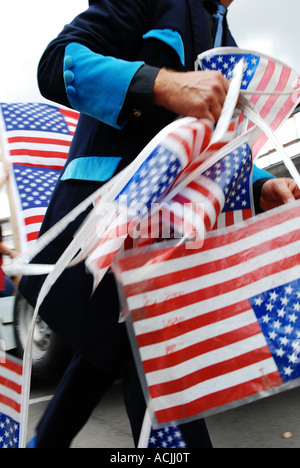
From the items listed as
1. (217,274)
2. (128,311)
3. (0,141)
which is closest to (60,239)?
(128,311)

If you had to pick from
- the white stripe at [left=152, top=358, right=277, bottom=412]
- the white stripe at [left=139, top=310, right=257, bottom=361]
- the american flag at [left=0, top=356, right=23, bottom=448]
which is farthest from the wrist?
the american flag at [left=0, top=356, right=23, bottom=448]

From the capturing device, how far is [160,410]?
1018 mm

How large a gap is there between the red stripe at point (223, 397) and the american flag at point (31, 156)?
2.63 feet

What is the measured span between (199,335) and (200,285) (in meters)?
0.12

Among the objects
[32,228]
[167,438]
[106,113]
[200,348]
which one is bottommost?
[167,438]

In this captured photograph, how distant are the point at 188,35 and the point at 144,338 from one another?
850mm

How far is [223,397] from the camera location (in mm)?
1020

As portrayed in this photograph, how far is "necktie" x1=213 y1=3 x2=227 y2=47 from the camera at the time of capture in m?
1.39

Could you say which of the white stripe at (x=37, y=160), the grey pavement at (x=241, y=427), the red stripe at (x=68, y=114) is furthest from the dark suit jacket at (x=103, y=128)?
the grey pavement at (x=241, y=427)

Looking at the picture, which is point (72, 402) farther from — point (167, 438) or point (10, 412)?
point (167, 438)

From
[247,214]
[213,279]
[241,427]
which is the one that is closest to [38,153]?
[247,214]

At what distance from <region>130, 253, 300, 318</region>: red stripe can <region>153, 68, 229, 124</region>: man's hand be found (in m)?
0.38

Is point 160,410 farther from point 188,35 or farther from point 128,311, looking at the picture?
point 188,35

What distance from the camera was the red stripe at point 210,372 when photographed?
101cm
